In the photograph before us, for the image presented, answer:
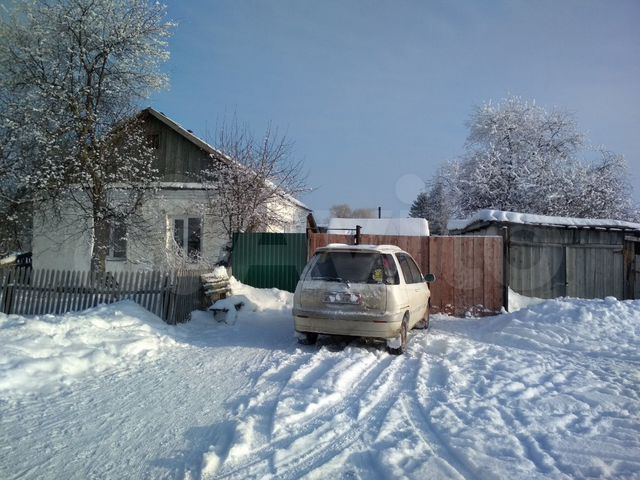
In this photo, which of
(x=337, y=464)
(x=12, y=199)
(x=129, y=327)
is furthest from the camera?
(x=12, y=199)

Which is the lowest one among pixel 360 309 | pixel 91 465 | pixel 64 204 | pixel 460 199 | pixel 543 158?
pixel 91 465

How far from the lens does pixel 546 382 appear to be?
17.4 feet

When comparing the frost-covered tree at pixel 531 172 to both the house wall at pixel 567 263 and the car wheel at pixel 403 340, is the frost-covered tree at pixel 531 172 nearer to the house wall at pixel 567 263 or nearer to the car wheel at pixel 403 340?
the house wall at pixel 567 263

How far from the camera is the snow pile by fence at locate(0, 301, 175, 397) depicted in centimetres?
525

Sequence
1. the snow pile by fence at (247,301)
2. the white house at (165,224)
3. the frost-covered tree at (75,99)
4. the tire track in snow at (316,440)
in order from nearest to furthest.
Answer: the tire track in snow at (316,440) < the snow pile by fence at (247,301) < the frost-covered tree at (75,99) < the white house at (165,224)

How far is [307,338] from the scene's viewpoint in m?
7.21

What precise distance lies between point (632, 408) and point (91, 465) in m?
5.10

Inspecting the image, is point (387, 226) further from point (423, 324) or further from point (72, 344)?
point (72, 344)

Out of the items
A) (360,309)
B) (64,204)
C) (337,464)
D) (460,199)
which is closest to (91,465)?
(337,464)

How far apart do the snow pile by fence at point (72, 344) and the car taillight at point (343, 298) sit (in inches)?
112

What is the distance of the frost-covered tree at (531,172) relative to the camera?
24.2 metres

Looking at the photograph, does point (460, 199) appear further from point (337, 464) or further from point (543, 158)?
point (337, 464)

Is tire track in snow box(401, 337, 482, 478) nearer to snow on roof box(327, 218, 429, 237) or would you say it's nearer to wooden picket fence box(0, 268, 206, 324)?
wooden picket fence box(0, 268, 206, 324)

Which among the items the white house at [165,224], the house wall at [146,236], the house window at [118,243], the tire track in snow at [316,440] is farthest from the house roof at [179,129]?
the tire track in snow at [316,440]
